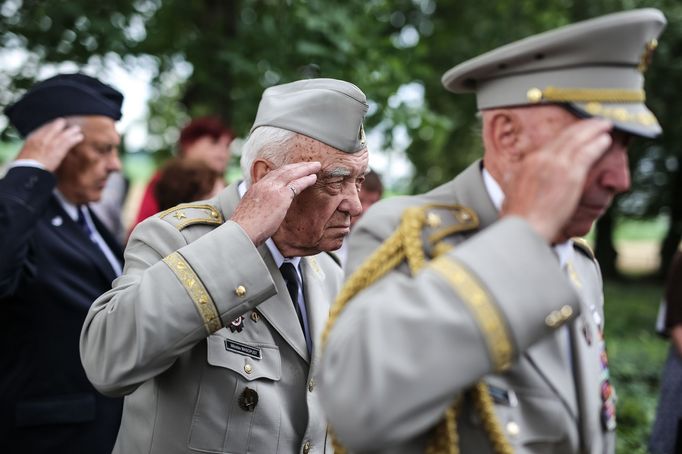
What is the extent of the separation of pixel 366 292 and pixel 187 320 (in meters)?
0.70

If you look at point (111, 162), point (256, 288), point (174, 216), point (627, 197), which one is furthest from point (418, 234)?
point (627, 197)

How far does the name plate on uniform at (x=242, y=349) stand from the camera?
224 centimetres

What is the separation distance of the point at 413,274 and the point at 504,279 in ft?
0.71

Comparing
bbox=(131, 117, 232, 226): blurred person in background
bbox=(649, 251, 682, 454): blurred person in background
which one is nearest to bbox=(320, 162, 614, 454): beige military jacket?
bbox=(649, 251, 682, 454): blurred person in background

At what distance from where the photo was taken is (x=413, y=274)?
1.57 m

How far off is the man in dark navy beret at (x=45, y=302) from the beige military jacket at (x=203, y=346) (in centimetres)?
66

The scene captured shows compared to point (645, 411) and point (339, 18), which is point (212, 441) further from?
point (645, 411)

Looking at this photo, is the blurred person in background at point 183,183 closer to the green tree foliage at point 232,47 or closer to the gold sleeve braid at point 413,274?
the green tree foliage at point 232,47

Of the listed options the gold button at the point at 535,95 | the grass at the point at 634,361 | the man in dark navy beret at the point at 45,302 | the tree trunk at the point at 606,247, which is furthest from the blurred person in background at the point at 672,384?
the tree trunk at the point at 606,247

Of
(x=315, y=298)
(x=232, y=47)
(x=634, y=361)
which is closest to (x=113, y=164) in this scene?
(x=315, y=298)

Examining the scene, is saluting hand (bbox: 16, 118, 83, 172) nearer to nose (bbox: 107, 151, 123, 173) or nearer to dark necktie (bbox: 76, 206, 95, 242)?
nose (bbox: 107, 151, 123, 173)

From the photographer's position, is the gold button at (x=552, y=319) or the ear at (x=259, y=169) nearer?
the gold button at (x=552, y=319)

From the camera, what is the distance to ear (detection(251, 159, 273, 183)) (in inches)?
97.0

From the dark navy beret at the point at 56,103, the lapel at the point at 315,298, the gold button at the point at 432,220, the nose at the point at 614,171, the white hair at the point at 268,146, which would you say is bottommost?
the lapel at the point at 315,298
